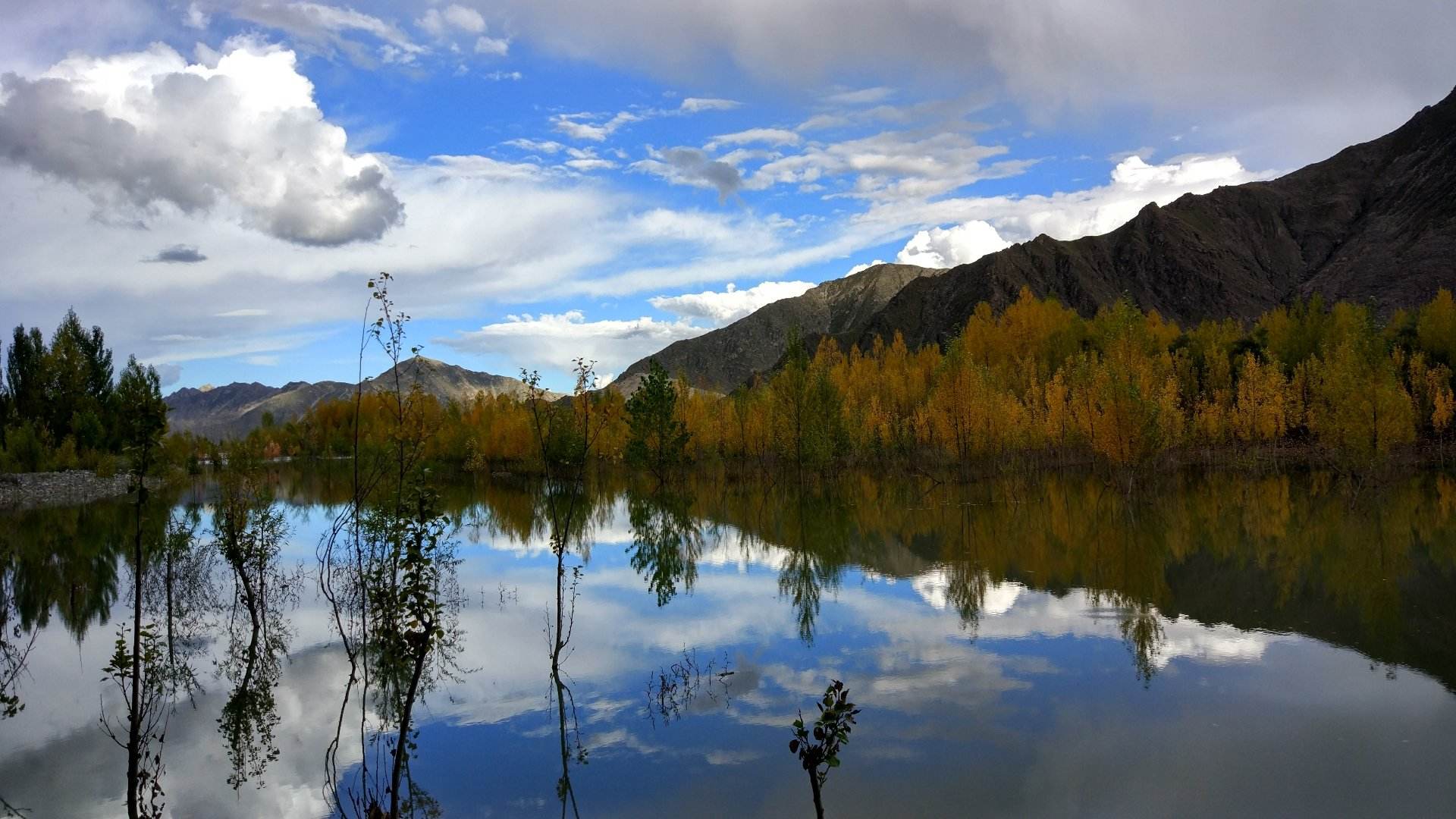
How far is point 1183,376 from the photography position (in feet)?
205

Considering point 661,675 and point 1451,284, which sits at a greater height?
point 1451,284

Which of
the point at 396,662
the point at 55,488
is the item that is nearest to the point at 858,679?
the point at 396,662

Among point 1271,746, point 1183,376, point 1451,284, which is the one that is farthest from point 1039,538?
point 1451,284

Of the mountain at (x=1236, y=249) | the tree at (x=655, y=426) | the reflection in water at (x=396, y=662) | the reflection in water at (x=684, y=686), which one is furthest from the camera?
the mountain at (x=1236, y=249)

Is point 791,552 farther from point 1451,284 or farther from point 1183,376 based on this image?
point 1451,284

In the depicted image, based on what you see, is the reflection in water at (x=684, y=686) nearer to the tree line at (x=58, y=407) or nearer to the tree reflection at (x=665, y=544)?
the tree reflection at (x=665, y=544)

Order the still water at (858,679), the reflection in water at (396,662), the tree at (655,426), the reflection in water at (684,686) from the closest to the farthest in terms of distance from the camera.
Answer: the reflection in water at (396,662) < the still water at (858,679) < the reflection in water at (684,686) < the tree at (655,426)

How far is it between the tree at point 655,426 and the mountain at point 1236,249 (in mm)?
86364

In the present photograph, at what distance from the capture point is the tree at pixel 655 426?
55.1m

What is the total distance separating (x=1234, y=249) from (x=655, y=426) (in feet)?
508

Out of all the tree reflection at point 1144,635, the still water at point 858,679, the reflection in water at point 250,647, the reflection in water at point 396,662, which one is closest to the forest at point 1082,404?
the still water at point 858,679

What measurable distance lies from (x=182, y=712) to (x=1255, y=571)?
22.5 m

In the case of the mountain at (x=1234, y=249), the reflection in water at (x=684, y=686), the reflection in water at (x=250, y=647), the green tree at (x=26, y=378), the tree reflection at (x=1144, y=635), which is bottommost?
the tree reflection at (x=1144, y=635)

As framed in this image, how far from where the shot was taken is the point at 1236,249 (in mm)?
164250
